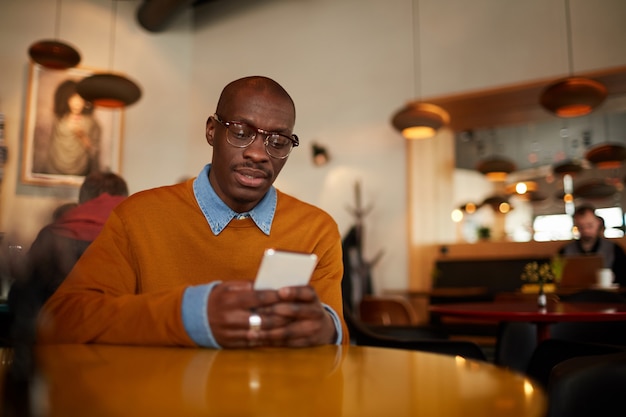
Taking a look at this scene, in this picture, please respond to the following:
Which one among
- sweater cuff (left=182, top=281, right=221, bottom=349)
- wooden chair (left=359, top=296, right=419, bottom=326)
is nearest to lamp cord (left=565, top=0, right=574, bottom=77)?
wooden chair (left=359, top=296, right=419, bottom=326)

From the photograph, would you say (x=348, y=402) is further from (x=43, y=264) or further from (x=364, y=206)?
(x=364, y=206)

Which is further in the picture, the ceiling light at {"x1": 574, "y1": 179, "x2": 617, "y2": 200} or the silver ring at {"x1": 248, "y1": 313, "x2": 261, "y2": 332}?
the ceiling light at {"x1": 574, "y1": 179, "x2": 617, "y2": 200}

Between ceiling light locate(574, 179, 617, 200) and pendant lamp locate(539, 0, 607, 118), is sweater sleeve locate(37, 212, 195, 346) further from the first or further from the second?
ceiling light locate(574, 179, 617, 200)

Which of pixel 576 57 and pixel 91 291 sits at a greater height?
pixel 576 57

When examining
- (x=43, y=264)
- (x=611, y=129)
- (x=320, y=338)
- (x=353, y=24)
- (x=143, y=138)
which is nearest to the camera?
(x=43, y=264)

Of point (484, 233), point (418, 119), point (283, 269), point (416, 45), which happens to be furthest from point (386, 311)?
point (283, 269)

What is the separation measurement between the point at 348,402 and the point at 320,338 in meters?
0.47

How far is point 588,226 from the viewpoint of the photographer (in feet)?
17.9

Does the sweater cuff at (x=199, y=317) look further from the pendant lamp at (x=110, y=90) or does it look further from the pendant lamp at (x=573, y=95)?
the pendant lamp at (x=573, y=95)

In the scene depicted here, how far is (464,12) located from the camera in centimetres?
667

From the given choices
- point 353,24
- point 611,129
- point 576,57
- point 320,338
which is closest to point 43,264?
point 320,338

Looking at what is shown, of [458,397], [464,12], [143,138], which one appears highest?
[464,12]

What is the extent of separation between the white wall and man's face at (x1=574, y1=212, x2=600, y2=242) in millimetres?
1647

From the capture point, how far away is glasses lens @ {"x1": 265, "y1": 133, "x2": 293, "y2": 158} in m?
1.33
